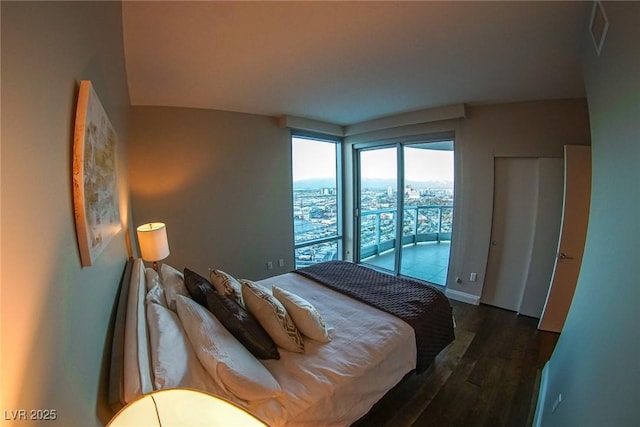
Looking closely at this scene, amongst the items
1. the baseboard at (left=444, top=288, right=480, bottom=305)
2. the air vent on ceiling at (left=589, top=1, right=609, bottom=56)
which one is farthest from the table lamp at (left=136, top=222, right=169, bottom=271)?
the baseboard at (left=444, top=288, right=480, bottom=305)

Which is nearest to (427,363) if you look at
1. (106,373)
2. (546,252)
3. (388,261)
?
(106,373)

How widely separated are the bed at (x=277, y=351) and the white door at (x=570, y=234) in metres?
1.51

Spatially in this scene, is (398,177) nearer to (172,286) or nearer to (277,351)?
(277,351)

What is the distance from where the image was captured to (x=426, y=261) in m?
4.22

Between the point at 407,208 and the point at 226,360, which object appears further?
the point at 407,208

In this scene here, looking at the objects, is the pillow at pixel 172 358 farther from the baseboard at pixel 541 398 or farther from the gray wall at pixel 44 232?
the baseboard at pixel 541 398

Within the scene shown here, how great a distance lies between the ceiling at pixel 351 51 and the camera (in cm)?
148

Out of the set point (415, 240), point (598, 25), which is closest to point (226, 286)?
point (598, 25)

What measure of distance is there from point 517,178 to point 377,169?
6.61 ft

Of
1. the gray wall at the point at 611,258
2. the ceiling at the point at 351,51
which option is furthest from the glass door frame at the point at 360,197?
the gray wall at the point at 611,258

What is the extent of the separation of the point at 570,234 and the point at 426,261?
189 centimetres

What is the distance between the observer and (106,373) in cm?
98

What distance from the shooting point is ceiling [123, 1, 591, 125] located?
1480mm

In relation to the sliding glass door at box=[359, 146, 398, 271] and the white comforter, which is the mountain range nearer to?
the sliding glass door at box=[359, 146, 398, 271]
